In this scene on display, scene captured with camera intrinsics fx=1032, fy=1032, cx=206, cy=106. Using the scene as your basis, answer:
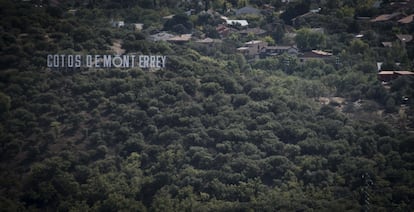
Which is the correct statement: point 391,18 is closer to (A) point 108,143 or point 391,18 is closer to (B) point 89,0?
(B) point 89,0

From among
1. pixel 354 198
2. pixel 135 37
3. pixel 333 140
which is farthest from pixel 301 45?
pixel 354 198

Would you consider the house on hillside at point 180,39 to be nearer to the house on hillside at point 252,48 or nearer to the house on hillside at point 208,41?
the house on hillside at point 208,41

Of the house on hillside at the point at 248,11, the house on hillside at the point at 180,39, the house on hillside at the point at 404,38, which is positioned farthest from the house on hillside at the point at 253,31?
the house on hillside at the point at 404,38

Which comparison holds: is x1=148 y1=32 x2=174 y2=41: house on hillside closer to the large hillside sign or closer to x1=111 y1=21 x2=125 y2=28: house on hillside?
x1=111 y1=21 x2=125 y2=28: house on hillside

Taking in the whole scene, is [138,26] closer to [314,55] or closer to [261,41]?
[261,41]

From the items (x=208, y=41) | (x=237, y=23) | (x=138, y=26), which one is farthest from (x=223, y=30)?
(x=138, y=26)

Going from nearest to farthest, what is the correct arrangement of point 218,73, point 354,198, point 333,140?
point 354,198 < point 333,140 < point 218,73
